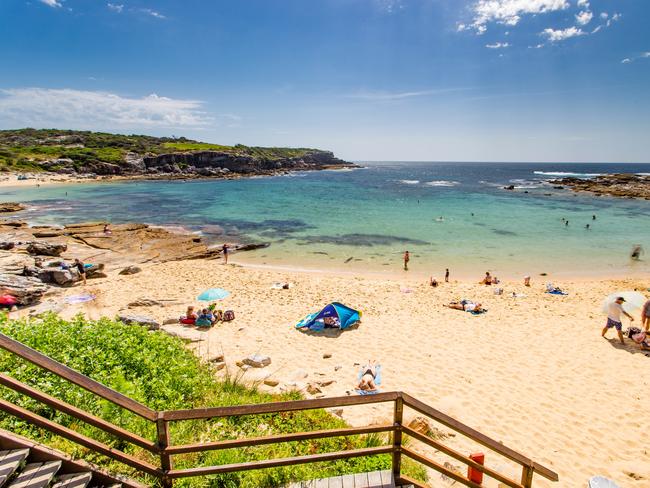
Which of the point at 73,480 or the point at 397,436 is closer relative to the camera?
the point at 73,480

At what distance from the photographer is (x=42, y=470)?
11.2ft

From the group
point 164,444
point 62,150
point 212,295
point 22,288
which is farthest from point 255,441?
point 62,150

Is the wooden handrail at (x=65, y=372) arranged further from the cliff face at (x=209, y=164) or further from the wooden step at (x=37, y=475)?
the cliff face at (x=209, y=164)

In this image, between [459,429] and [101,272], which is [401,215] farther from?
[459,429]

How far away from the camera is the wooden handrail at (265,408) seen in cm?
332

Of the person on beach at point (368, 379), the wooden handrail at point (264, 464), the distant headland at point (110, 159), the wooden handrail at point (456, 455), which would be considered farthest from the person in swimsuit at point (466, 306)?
the distant headland at point (110, 159)

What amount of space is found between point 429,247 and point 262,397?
24985mm

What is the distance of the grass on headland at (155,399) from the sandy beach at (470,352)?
2.19m

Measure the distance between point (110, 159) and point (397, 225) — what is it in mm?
86514

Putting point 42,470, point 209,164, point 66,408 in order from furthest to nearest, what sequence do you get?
point 209,164, point 42,470, point 66,408

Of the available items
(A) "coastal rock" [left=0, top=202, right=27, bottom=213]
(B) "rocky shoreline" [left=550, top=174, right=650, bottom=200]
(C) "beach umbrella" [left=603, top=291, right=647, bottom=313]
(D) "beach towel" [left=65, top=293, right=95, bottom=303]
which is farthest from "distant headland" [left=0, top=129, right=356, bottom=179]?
(C) "beach umbrella" [left=603, top=291, right=647, bottom=313]

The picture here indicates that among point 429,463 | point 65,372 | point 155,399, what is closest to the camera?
point 65,372

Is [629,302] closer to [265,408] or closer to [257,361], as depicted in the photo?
[257,361]

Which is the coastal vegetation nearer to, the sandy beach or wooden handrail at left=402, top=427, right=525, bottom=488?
the sandy beach
